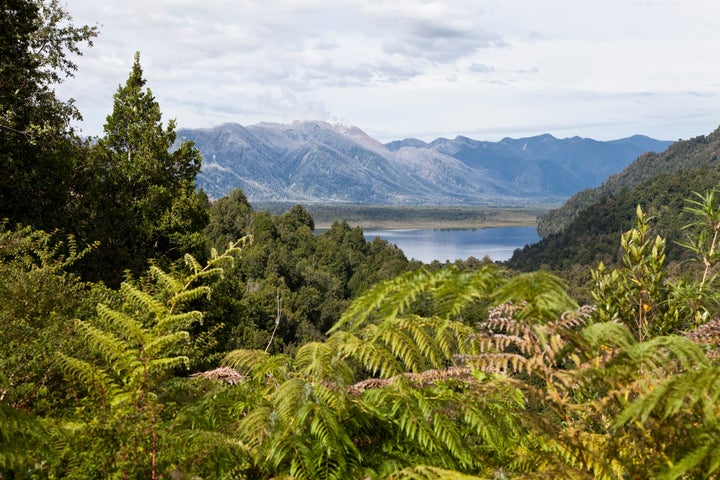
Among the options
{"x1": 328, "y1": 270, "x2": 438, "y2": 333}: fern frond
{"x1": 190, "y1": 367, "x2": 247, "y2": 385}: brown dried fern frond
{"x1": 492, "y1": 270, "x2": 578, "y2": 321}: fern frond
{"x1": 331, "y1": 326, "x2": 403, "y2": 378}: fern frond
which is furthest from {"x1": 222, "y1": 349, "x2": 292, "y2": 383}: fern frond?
{"x1": 492, "y1": 270, "x2": 578, "y2": 321}: fern frond

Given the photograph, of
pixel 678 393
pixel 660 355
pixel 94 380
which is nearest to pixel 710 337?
pixel 660 355

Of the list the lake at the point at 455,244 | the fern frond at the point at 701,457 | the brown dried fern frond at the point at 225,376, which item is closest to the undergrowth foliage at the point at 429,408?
the fern frond at the point at 701,457

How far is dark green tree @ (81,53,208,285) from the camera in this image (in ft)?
48.1

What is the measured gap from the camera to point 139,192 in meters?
16.0

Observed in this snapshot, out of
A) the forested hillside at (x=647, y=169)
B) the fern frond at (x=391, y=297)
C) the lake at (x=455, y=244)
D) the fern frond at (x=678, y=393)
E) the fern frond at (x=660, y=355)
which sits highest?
the forested hillside at (x=647, y=169)

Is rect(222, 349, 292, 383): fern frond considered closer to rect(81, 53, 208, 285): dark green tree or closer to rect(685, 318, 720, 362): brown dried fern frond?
rect(685, 318, 720, 362): brown dried fern frond

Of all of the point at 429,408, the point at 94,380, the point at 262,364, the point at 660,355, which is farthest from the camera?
the point at 262,364

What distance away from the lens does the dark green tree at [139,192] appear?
14656 mm

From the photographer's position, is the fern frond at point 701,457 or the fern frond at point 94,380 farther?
the fern frond at point 94,380

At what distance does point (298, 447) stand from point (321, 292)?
47.8 meters

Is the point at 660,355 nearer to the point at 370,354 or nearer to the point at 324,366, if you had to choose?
the point at 370,354

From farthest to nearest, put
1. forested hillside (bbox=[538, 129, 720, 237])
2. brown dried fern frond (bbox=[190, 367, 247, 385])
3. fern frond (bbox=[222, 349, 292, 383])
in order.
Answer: forested hillside (bbox=[538, 129, 720, 237]) < brown dried fern frond (bbox=[190, 367, 247, 385]) < fern frond (bbox=[222, 349, 292, 383])

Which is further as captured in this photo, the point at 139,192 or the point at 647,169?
the point at 647,169

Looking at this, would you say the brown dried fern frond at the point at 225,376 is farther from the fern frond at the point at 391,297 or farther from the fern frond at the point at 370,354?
the fern frond at the point at 391,297
